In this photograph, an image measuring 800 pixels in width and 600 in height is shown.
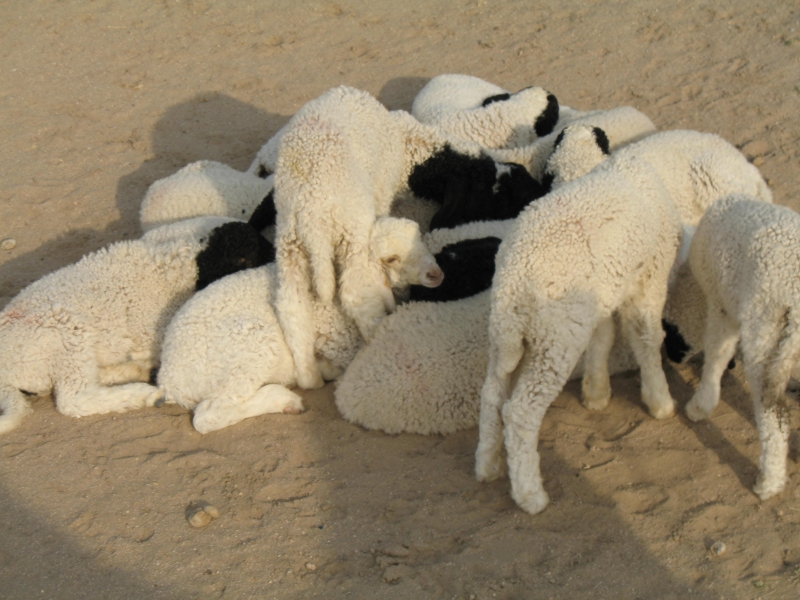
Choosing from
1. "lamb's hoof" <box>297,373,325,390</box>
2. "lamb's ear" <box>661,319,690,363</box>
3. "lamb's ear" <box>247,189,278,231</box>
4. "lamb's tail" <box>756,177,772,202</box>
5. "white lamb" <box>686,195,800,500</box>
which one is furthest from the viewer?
"lamb's ear" <box>247,189,278,231</box>

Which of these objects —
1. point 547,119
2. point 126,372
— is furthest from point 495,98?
point 126,372

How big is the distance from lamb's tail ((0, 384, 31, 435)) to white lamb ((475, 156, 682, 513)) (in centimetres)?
314

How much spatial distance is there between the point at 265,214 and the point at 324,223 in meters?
1.45

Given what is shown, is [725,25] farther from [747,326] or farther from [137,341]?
[137,341]

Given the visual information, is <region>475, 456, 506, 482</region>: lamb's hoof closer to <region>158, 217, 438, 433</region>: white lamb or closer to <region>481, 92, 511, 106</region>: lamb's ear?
<region>158, 217, 438, 433</region>: white lamb

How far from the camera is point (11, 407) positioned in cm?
502

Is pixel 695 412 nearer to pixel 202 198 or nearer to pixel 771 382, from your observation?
pixel 771 382

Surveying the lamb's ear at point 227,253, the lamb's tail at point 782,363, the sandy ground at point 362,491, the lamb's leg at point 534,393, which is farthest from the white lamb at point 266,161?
the lamb's tail at point 782,363

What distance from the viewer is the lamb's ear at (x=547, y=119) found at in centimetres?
734

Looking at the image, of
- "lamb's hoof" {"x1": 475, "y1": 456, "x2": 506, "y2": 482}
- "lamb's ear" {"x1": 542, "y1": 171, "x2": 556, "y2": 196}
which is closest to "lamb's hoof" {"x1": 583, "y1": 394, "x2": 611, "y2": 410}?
"lamb's hoof" {"x1": 475, "y1": 456, "x2": 506, "y2": 482}

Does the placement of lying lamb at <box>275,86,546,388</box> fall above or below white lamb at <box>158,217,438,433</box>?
above

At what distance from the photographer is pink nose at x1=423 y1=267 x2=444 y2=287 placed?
5.05 meters

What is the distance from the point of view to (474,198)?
616 centimetres

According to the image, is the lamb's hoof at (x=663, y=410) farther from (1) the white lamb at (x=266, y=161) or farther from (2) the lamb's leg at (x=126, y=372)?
(1) the white lamb at (x=266, y=161)
